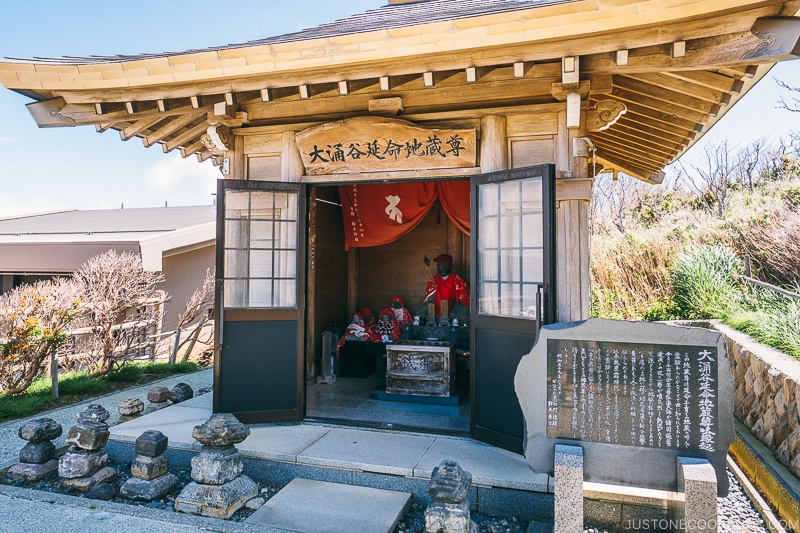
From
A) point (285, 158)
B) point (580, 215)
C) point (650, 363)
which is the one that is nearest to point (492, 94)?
point (580, 215)

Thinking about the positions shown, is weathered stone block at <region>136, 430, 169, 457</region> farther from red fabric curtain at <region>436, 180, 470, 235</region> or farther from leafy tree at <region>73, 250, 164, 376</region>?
leafy tree at <region>73, 250, 164, 376</region>

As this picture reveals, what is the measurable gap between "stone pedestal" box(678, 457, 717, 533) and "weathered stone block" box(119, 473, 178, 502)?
12.3 feet

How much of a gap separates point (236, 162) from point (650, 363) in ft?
15.0

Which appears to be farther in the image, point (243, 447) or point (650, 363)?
point (243, 447)

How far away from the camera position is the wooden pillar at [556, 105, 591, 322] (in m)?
4.31

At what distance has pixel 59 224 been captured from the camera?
14156 millimetres

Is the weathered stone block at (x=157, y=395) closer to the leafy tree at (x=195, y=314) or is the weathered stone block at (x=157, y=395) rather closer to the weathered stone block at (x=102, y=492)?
the weathered stone block at (x=102, y=492)

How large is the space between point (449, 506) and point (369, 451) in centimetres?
132

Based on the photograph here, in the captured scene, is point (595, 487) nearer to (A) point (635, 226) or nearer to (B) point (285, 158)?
(B) point (285, 158)

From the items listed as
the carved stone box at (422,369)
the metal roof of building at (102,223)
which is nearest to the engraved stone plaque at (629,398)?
the carved stone box at (422,369)

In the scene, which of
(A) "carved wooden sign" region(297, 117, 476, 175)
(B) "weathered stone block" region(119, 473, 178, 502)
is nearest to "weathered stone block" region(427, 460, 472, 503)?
(B) "weathered stone block" region(119, 473, 178, 502)

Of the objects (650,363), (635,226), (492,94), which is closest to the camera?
(650,363)

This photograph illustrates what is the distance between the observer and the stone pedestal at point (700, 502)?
2639 millimetres

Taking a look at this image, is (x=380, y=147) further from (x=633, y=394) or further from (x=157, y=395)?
(x=157, y=395)
